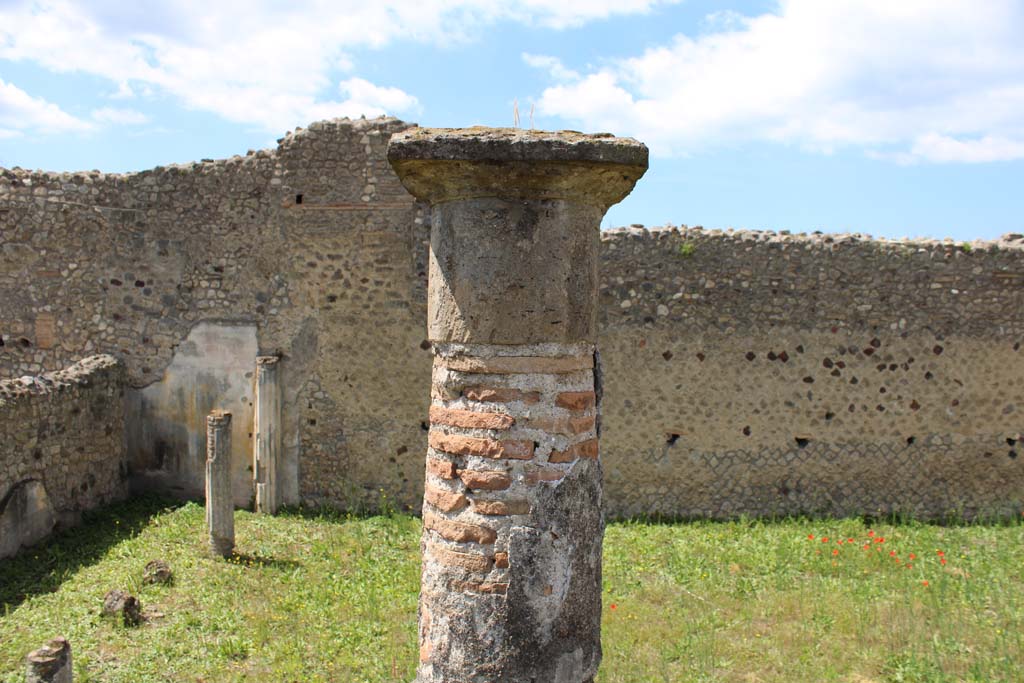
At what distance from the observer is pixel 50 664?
13.9ft

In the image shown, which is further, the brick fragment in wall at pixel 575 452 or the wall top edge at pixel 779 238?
the wall top edge at pixel 779 238

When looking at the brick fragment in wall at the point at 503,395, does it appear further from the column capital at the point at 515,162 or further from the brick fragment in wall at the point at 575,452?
the column capital at the point at 515,162

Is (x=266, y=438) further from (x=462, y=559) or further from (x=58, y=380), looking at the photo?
(x=462, y=559)

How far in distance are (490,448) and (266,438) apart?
6672 millimetres

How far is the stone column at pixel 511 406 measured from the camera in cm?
257

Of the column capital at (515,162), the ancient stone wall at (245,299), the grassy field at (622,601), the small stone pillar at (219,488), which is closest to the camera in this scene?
the column capital at (515,162)

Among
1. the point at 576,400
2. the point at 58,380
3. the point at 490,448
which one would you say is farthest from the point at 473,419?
the point at 58,380

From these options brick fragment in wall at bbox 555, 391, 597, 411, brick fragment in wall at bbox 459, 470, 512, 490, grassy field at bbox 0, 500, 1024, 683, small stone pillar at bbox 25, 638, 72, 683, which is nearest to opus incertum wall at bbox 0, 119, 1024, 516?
grassy field at bbox 0, 500, 1024, 683

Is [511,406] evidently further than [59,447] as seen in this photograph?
No

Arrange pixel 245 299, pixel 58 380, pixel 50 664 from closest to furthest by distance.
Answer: pixel 50 664, pixel 58 380, pixel 245 299

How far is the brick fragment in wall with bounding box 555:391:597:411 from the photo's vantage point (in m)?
2.65

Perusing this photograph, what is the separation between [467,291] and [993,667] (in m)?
4.69

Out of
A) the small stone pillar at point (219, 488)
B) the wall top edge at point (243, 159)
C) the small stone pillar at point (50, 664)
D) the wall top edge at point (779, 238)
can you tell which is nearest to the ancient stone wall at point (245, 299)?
the wall top edge at point (243, 159)

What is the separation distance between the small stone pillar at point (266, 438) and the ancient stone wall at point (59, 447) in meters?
1.53
